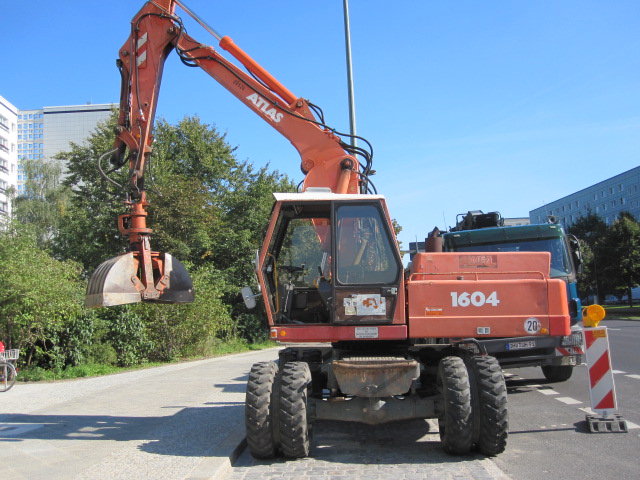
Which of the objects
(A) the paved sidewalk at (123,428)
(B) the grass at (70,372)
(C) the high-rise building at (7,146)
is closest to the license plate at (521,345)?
(A) the paved sidewalk at (123,428)

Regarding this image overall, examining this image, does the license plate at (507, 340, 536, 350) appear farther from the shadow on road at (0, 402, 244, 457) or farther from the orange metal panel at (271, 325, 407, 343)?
the shadow on road at (0, 402, 244, 457)

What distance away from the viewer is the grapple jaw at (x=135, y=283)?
654 cm

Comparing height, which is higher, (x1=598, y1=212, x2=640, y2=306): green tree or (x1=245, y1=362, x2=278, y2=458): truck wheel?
(x1=598, y1=212, x2=640, y2=306): green tree

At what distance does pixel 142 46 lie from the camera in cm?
824

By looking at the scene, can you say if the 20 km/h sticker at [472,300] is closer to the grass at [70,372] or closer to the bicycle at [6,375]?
the bicycle at [6,375]

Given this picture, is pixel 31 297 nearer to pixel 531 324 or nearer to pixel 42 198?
pixel 531 324

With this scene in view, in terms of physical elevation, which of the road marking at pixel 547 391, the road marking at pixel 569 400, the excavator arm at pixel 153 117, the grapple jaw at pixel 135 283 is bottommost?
the road marking at pixel 547 391

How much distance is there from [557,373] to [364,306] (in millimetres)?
6439

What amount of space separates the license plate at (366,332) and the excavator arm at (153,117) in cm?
229

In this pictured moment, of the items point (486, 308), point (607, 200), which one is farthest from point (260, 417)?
point (607, 200)

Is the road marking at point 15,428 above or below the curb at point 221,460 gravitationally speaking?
below

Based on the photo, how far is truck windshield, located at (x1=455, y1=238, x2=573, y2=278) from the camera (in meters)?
10.7

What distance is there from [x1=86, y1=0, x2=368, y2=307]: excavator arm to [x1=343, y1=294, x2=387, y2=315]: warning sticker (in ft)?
7.13

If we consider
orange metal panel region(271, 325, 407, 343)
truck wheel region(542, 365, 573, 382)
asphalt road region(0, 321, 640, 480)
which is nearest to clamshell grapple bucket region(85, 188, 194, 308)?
orange metal panel region(271, 325, 407, 343)
